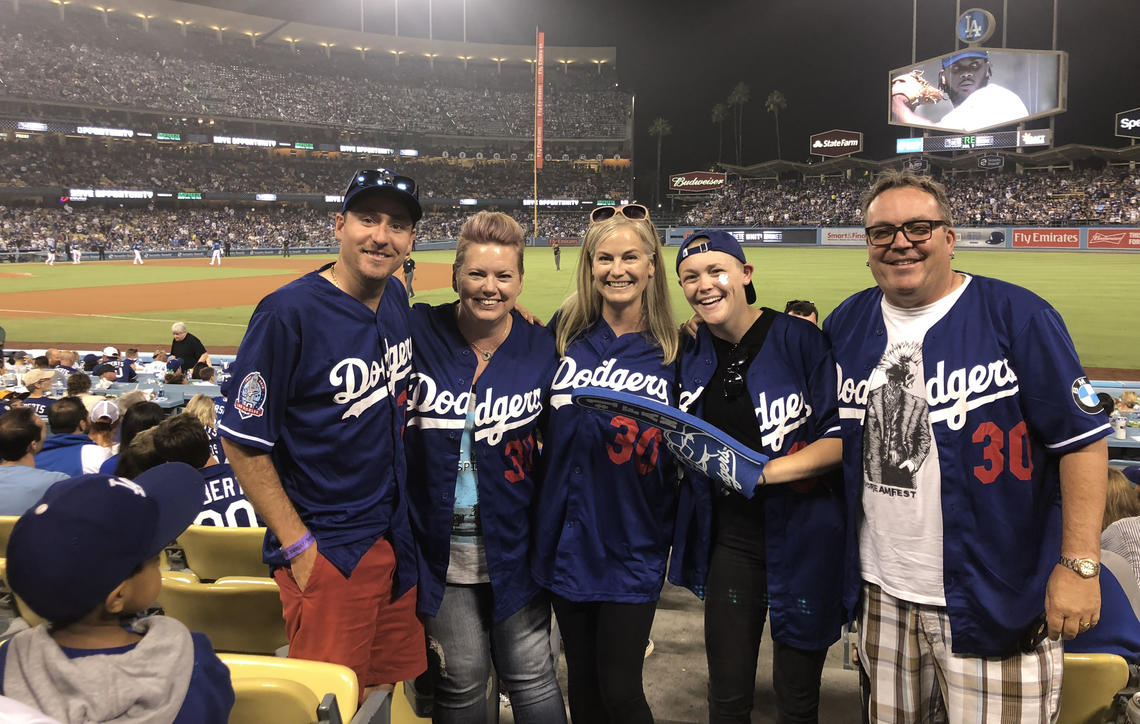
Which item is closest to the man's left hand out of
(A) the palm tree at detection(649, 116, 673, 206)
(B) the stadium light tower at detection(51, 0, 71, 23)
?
(B) the stadium light tower at detection(51, 0, 71, 23)

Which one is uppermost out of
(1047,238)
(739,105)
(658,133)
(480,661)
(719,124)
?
(739,105)

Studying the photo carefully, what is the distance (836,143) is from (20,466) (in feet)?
220

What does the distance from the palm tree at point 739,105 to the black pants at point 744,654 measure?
A: 84.0m

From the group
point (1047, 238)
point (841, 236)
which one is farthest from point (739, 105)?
point (1047, 238)

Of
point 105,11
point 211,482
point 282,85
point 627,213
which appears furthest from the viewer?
point 282,85

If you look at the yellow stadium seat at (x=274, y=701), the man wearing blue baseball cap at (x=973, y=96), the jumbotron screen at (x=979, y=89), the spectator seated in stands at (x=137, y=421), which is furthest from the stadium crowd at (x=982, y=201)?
the yellow stadium seat at (x=274, y=701)

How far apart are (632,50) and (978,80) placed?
1733 inches

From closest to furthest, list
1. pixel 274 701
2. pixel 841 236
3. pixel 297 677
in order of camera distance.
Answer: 1. pixel 274 701
2. pixel 297 677
3. pixel 841 236

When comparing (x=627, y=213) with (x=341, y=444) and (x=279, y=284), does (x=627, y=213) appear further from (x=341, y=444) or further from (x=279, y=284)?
(x=279, y=284)

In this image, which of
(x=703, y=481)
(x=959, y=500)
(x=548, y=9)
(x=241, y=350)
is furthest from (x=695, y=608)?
(x=548, y=9)

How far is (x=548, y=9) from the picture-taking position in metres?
87.8

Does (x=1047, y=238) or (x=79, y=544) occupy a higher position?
(x=1047, y=238)

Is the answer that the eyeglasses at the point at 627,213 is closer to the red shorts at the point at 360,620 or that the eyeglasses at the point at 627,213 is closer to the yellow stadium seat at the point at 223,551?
the red shorts at the point at 360,620

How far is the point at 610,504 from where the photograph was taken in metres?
2.65
